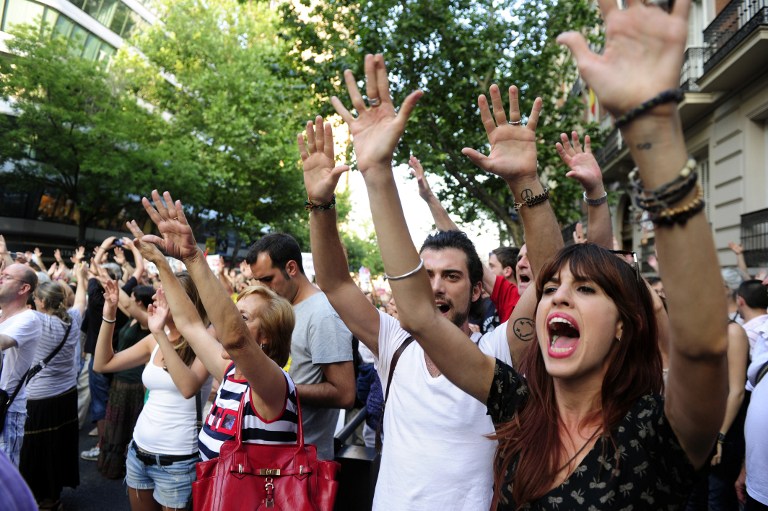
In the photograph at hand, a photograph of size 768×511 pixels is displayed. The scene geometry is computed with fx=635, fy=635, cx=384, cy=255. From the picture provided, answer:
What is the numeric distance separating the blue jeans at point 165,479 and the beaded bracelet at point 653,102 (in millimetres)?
3194

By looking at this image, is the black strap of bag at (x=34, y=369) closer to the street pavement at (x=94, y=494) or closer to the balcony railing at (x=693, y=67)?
the street pavement at (x=94, y=494)

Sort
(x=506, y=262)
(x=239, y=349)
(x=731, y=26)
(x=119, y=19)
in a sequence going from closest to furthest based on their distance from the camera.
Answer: (x=239, y=349) < (x=506, y=262) < (x=731, y=26) < (x=119, y=19)

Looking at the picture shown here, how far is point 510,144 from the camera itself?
224 centimetres

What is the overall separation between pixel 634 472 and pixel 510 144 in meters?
1.17

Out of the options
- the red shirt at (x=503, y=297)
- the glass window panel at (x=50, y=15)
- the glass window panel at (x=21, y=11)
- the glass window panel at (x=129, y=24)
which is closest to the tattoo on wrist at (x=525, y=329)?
the red shirt at (x=503, y=297)

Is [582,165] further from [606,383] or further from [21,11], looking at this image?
[21,11]

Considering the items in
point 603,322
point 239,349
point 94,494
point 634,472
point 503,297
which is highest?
point 503,297

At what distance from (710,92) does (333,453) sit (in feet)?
39.1

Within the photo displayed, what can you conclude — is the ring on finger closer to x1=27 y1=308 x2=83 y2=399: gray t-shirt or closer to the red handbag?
the red handbag

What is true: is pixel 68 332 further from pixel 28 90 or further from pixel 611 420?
pixel 28 90

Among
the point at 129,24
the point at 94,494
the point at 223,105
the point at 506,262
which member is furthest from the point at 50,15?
the point at 506,262

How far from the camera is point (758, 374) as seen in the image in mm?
3713

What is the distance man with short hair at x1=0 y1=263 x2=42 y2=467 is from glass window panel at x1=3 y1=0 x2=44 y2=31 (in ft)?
79.8

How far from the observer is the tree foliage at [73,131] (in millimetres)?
20188
